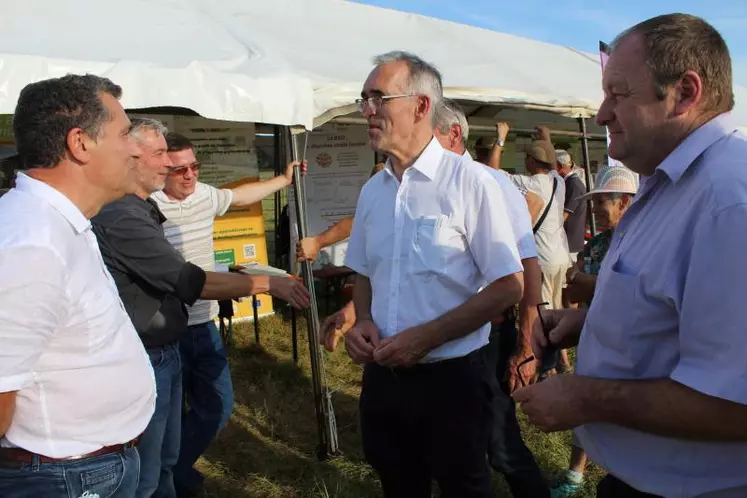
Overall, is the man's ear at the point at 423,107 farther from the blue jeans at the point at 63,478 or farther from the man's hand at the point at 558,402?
the blue jeans at the point at 63,478

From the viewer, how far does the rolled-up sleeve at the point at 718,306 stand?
0.95m

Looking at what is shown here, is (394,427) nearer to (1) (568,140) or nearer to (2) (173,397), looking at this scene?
(2) (173,397)

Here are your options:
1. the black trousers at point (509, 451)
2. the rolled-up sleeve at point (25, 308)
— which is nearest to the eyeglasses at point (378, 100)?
the rolled-up sleeve at point (25, 308)

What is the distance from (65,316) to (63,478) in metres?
0.40

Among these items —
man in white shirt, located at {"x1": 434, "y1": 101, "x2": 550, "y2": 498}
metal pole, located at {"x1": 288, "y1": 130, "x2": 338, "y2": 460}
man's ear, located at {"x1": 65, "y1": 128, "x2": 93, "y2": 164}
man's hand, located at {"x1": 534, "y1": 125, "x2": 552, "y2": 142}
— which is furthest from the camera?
man's hand, located at {"x1": 534, "y1": 125, "x2": 552, "y2": 142}

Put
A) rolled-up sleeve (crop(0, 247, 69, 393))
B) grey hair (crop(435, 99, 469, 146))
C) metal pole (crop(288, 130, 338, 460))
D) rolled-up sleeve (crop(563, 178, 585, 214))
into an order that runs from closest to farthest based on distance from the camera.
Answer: rolled-up sleeve (crop(0, 247, 69, 393))
grey hair (crop(435, 99, 469, 146))
metal pole (crop(288, 130, 338, 460))
rolled-up sleeve (crop(563, 178, 585, 214))

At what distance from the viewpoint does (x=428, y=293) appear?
1.96m

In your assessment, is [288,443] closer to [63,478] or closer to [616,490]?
[63,478]

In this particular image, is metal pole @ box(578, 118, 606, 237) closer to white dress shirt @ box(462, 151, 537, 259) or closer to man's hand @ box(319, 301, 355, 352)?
white dress shirt @ box(462, 151, 537, 259)

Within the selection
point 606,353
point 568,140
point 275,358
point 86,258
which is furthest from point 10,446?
point 568,140

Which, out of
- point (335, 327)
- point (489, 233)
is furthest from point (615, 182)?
point (335, 327)

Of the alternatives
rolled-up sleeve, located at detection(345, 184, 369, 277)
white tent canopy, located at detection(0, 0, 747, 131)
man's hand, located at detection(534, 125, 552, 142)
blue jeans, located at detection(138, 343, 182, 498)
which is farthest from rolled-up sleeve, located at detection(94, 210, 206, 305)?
man's hand, located at detection(534, 125, 552, 142)

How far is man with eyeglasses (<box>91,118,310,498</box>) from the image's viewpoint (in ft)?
7.29

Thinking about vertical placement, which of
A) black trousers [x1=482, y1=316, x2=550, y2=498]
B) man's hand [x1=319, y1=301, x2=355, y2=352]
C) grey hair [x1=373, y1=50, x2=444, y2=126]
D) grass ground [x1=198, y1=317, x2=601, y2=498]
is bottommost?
grass ground [x1=198, y1=317, x2=601, y2=498]
